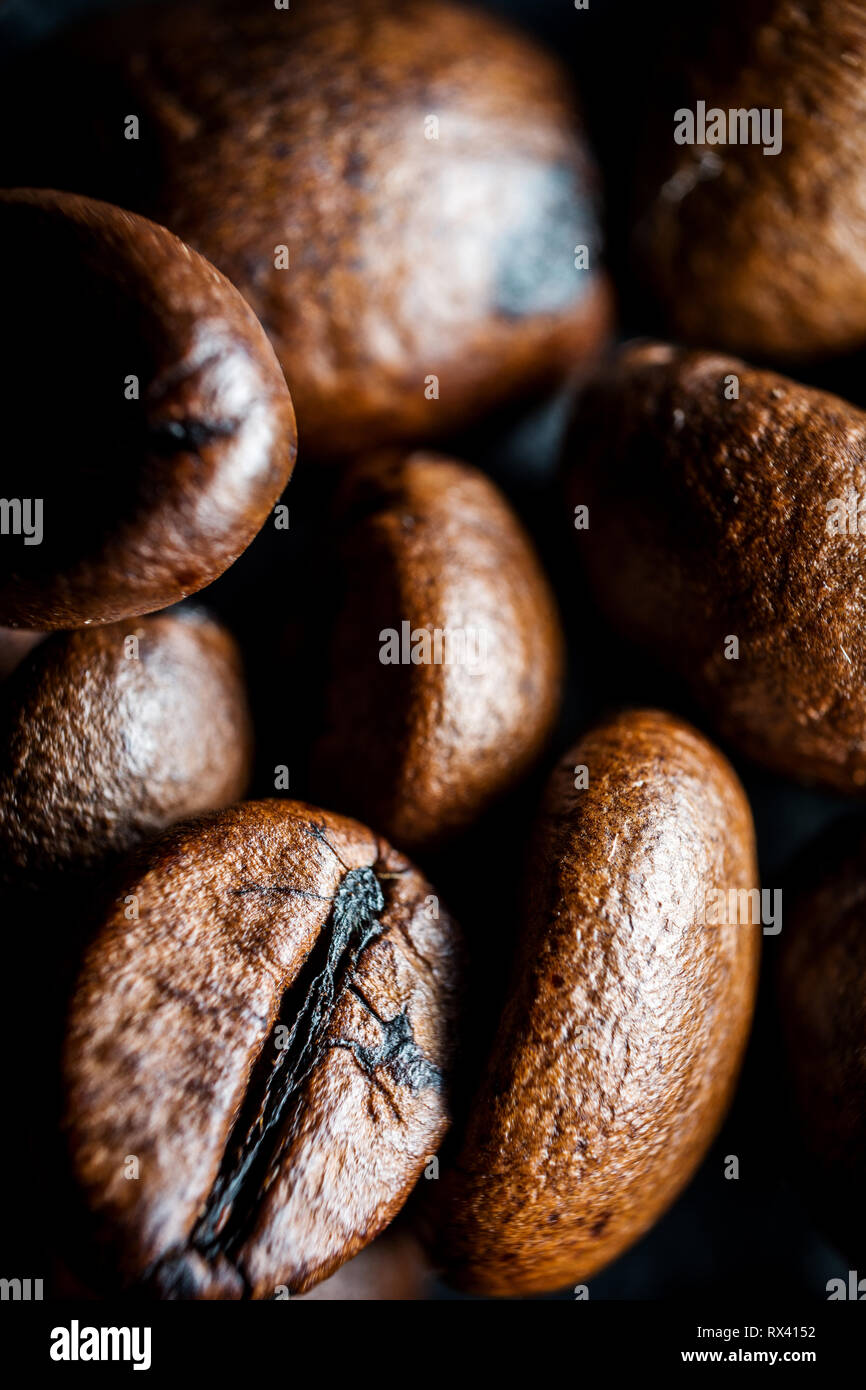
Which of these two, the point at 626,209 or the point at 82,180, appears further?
the point at 626,209

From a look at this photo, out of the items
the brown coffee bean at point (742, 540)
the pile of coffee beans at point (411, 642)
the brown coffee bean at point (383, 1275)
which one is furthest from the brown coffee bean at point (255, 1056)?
the brown coffee bean at point (742, 540)

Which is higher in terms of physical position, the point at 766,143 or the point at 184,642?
the point at 766,143

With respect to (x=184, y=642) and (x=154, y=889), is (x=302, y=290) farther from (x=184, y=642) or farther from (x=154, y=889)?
(x=154, y=889)

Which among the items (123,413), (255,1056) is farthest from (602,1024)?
(123,413)

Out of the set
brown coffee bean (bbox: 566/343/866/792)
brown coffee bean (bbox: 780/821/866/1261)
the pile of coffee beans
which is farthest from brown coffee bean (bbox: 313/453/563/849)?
brown coffee bean (bbox: 780/821/866/1261)

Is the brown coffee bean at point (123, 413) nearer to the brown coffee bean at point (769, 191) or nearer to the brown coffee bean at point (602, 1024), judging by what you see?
the brown coffee bean at point (602, 1024)
